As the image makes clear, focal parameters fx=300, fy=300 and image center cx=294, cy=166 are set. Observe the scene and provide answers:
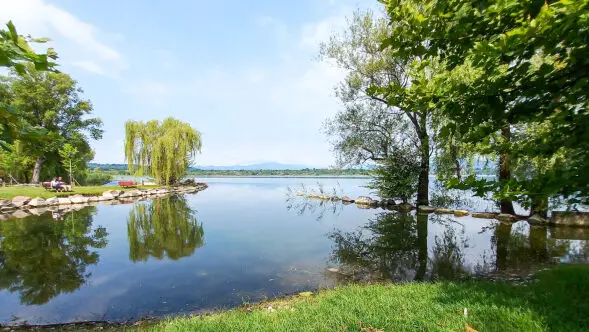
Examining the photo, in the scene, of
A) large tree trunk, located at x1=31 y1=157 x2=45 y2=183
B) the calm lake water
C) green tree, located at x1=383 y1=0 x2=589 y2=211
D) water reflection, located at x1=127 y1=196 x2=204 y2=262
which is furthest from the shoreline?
large tree trunk, located at x1=31 y1=157 x2=45 y2=183

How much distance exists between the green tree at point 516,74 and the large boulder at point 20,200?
26.7 meters

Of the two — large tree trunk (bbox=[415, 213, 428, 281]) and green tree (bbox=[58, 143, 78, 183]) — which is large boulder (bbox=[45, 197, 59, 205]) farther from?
large tree trunk (bbox=[415, 213, 428, 281])

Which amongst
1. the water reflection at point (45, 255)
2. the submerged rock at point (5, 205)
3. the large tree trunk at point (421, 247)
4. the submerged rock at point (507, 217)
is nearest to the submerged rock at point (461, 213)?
the submerged rock at point (507, 217)

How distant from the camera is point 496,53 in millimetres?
1996

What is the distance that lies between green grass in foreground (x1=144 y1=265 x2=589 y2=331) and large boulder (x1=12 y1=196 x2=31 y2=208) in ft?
76.3

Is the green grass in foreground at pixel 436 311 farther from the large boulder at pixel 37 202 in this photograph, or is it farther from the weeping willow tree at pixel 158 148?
the weeping willow tree at pixel 158 148

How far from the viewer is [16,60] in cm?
179

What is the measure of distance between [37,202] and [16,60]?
2596 centimetres

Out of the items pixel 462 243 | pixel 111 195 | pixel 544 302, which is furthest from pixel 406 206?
pixel 111 195

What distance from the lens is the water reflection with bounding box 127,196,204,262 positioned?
999 centimetres

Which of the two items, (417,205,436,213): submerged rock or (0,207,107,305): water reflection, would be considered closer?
(0,207,107,305): water reflection

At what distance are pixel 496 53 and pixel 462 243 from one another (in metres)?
10.1

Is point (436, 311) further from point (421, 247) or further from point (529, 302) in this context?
point (421, 247)

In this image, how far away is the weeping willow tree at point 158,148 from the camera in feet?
110
